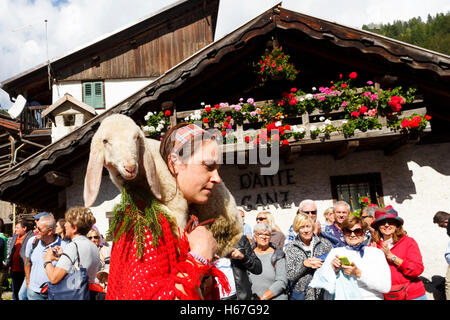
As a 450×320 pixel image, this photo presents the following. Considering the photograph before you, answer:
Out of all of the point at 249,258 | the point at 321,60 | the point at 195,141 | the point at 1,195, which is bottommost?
the point at 249,258

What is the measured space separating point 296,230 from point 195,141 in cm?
347

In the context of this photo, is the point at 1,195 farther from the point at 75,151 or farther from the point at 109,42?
the point at 109,42

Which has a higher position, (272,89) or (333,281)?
(272,89)

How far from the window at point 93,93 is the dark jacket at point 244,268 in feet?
40.6

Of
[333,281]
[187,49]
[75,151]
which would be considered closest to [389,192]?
[333,281]

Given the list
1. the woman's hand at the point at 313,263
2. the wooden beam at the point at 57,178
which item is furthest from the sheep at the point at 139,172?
the wooden beam at the point at 57,178

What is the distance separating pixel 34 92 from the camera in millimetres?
16766

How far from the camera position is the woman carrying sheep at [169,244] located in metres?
1.36

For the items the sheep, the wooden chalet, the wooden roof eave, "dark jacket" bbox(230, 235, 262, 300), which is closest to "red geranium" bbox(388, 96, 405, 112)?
the wooden chalet

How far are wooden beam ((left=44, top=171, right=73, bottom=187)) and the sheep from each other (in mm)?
6838

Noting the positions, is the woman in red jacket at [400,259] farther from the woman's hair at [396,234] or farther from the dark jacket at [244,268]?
the dark jacket at [244,268]

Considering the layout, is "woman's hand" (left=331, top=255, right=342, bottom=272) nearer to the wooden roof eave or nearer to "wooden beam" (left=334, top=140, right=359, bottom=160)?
"wooden beam" (left=334, top=140, right=359, bottom=160)

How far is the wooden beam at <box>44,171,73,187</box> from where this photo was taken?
762 centimetres

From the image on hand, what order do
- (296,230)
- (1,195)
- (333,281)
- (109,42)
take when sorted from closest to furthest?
(333,281)
(296,230)
(1,195)
(109,42)
